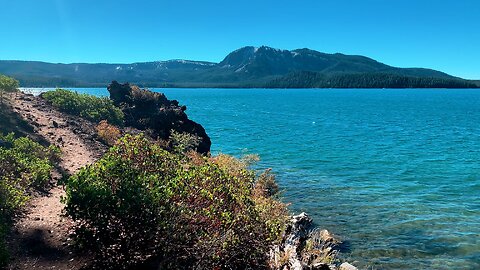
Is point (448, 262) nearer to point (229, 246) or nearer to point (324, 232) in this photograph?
point (324, 232)

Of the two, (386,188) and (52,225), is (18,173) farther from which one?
(386,188)

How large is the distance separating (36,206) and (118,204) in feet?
24.5

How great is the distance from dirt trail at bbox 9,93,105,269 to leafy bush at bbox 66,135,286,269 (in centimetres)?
136

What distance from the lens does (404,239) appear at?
73.3ft

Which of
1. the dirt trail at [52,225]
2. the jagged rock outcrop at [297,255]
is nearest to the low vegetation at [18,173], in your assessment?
the dirt trail at [52,225]

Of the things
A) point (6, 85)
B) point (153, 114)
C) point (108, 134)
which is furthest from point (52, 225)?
point (153, 114)

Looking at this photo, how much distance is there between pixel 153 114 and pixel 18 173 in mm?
22520

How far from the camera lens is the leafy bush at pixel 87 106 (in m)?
39.7

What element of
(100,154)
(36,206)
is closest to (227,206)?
(36,206)

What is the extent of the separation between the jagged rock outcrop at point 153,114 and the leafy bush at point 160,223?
25.4 metres

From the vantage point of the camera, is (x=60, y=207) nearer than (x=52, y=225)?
No

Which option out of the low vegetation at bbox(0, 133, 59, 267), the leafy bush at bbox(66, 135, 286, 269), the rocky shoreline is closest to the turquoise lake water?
the rocky shoreline

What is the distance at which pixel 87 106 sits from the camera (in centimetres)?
4106

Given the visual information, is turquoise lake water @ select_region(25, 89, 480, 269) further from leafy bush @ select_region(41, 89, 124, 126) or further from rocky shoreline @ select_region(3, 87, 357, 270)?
leafy bush @ select_region(41, 89, 124, 126)
